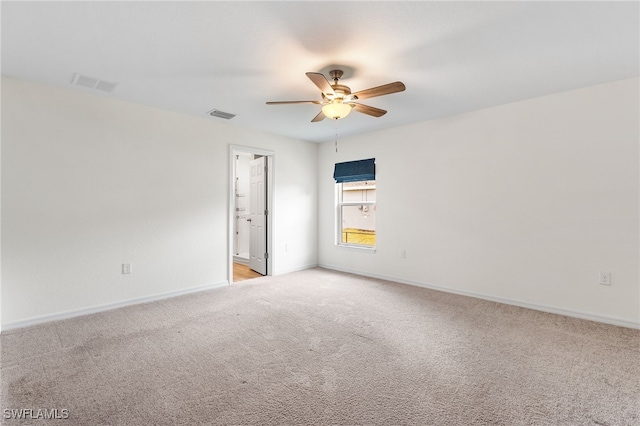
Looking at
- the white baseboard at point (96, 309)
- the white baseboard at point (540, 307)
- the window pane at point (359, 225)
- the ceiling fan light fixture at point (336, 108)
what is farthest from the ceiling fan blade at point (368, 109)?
the white baseboard at point (96, 309)

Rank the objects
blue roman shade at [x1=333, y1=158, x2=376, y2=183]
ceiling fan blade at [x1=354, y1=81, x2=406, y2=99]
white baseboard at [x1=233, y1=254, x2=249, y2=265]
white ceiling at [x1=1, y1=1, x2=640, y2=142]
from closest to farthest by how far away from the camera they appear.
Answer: white ceiling at [x1=1, y1=1, x2=640, y2=142] < ceiling fan blade at [x1=354, y1=81, x2=406, y2=99] < blue roman shade at [x1=333, y1=158, x2=376, y2=183] < white baseboard at [x1=233, y1=254, x2=249, y2=265]

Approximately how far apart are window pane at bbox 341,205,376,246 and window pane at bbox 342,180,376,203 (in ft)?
0.48

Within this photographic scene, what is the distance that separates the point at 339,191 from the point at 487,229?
2.55 meters

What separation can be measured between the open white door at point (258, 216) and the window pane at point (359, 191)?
144 centimetres

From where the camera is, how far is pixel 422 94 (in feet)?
10.8

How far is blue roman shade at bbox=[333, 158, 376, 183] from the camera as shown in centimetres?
493

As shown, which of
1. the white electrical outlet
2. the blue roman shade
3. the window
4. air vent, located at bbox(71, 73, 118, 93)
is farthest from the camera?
the window

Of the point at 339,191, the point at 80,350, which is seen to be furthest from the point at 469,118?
the point at 80,350

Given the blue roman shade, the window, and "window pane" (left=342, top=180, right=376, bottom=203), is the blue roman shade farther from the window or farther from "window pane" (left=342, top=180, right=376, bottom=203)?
"window pane" (left=342, top=180, right=376, bottom=203)

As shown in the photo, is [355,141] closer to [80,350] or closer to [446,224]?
[446,224]

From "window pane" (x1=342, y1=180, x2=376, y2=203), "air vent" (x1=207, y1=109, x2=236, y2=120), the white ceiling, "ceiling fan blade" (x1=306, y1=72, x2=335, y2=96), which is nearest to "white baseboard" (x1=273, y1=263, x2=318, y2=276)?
"window pane" (x1=342, y1=180, x2=376, y2=203)

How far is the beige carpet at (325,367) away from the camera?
1.72m

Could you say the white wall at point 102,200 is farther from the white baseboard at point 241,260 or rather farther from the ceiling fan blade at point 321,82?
the ceiling fan blade at point 321,82

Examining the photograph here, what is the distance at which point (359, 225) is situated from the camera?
5367mm
